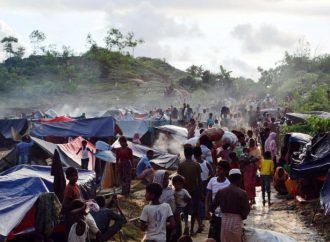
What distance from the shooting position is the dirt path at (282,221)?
12.9 m

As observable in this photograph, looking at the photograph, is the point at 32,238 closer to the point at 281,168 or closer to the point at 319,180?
the point at 319,180

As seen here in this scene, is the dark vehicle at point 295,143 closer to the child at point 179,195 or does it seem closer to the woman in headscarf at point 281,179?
the woman in headscarf at point 281,179

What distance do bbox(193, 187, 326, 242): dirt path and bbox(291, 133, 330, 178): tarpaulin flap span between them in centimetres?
90

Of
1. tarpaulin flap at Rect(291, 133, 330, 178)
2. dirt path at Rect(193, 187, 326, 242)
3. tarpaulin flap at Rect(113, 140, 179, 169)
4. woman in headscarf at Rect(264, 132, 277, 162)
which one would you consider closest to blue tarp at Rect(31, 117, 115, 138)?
tarpaulin flap at Rect(113, 140, 179, 169)

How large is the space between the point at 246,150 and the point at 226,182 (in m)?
5.76

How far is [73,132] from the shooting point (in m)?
23.5

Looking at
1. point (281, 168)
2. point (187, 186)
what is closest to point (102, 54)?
point (281, 168)

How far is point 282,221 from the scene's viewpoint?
46.7ft

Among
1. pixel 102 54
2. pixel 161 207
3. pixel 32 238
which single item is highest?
pixel 102 54

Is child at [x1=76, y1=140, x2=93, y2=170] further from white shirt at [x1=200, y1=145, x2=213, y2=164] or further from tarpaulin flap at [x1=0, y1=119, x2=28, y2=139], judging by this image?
tarpaulin flap at [x1=0, y1=119, x2=28, y2=139]

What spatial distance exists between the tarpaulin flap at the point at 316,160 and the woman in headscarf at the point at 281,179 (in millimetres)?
1540

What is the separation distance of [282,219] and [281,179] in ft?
9.84

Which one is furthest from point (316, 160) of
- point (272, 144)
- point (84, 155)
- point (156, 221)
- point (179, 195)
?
point (156, 221)

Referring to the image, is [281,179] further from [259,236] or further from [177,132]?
[259,236]
